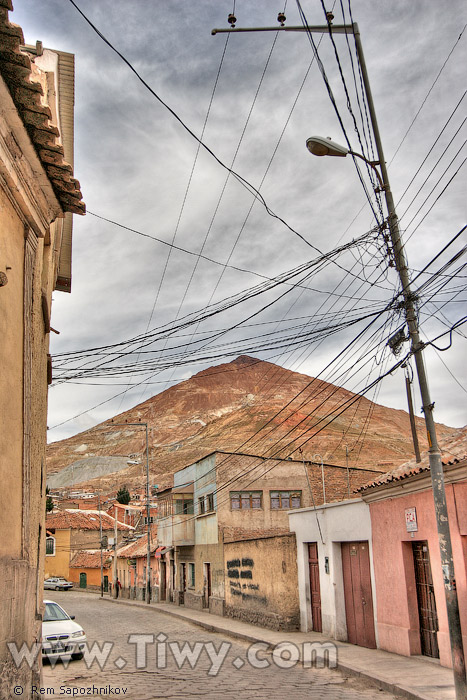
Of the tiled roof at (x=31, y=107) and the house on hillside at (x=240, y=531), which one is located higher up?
the tiled roof at (x=31, y=107)

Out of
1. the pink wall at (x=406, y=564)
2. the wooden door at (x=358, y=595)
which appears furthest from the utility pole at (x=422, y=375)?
the wooden door at (x=358, y=595)

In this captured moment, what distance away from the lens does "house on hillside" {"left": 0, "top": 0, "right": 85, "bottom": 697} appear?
544 centimetres

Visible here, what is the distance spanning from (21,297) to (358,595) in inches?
480

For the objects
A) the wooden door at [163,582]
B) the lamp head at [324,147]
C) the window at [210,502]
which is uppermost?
the lamp head at [324,147]

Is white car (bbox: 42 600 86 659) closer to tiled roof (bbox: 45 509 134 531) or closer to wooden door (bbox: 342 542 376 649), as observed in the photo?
wooden door (bbox: 342 542 376 649)

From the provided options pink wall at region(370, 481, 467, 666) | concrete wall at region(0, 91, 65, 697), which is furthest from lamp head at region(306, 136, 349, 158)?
pink wall at region(370, 481, 467, 666)

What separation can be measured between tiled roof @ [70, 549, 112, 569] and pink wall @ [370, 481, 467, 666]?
164 ft

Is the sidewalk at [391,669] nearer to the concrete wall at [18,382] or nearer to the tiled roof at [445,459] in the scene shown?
the tiled roof at [445,459]

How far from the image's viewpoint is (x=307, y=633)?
1778 centimetres

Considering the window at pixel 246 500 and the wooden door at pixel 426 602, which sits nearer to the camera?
the wooden door at pixel 426 602

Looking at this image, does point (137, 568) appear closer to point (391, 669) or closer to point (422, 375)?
point (391, 669)

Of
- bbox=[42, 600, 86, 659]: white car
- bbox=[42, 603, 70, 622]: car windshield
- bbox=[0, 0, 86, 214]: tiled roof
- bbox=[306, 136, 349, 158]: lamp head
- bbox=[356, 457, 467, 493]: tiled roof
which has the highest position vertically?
bbox=[306, 136, 349, 158]: lamp head

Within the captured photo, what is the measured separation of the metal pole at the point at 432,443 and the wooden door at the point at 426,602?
3608 mm

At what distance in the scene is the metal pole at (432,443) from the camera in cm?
852
